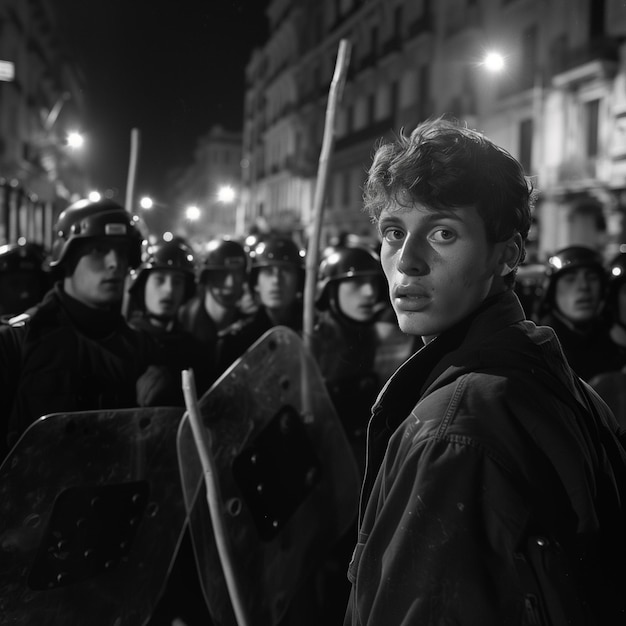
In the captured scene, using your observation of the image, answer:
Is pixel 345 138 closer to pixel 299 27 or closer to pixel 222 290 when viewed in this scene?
pixel 299 27

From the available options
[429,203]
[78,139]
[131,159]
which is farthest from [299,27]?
[429,203]

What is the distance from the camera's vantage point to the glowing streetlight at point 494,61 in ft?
68.3

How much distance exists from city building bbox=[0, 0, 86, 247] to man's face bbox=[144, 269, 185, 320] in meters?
13.4

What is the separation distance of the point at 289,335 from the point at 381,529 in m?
1.33

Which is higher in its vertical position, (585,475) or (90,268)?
(90,268)

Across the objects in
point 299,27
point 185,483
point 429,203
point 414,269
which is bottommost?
point 185,483

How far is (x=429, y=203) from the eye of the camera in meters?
1.39

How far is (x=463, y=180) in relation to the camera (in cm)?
137

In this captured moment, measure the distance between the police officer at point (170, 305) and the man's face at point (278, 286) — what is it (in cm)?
51

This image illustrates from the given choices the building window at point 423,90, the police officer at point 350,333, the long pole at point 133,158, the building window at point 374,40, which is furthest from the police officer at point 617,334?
the building window at point 374,40

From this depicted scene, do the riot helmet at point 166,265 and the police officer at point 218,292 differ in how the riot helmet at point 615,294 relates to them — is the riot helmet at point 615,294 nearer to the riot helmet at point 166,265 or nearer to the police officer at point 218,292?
the police officer at point 218,292

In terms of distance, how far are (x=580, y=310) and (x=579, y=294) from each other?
5.6 inches

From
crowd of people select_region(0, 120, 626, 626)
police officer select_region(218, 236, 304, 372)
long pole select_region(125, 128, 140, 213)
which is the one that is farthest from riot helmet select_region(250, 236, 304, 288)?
crowd of people select_region(0, 120, 626, 626)

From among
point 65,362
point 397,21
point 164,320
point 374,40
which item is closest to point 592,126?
point 397,21
